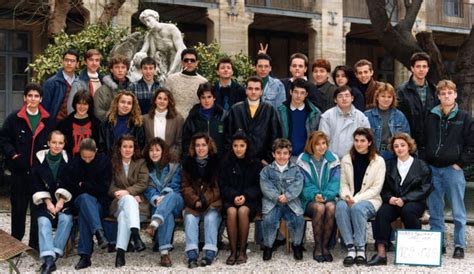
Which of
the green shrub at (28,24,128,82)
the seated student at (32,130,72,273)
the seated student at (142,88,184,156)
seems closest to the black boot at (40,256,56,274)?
the seated student at (32,130,72,273)

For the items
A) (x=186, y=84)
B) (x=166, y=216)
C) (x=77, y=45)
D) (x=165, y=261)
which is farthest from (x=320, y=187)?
(x=77, y=45)

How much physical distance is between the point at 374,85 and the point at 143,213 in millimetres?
3063

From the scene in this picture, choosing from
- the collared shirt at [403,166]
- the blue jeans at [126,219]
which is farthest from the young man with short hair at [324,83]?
the blue jeans at [126,219]

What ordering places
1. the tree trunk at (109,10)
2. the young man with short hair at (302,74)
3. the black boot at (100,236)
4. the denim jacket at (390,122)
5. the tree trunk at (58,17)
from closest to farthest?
the black boot at (100,236) < the denim jacket at (390,122) < the young man with short hair at (302,74) < the tree trunk at (58,17) < the tree trunk at (109,10)

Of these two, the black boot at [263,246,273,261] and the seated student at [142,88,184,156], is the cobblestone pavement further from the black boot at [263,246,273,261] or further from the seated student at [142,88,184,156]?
the seated student at [142,88,184,156]

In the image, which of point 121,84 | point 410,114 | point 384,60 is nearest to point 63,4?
point 121,84

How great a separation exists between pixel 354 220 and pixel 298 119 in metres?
1.32

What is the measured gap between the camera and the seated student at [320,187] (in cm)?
652

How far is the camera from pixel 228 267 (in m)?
6.23

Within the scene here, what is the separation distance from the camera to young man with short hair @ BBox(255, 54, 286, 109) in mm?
7293

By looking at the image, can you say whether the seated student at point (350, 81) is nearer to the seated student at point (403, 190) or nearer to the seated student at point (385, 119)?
the seated student at point (385, 119)

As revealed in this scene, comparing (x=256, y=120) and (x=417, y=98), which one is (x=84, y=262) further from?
(x=417, y=98)

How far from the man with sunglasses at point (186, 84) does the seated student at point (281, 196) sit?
1365mm

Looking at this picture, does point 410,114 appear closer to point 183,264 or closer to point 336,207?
point 336,207
